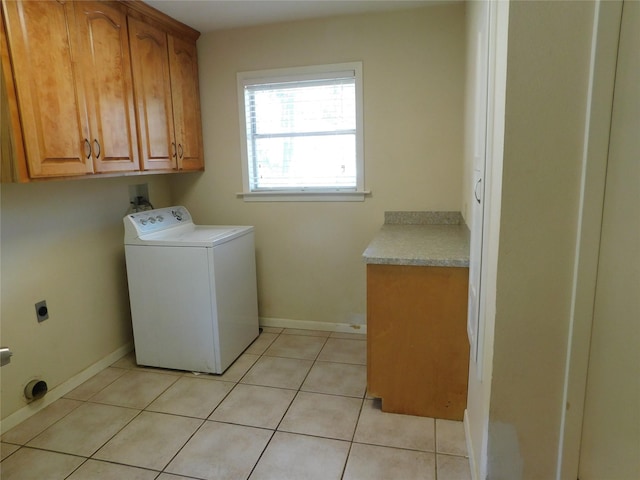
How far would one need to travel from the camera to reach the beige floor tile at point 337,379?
2.41 metres

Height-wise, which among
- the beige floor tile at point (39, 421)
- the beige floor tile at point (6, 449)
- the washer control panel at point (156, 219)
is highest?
the washer control panel at point (156, 219)

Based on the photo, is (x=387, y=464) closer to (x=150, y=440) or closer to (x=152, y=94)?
(x=150, y=440)

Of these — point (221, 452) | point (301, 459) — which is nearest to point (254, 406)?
point (221, 452)

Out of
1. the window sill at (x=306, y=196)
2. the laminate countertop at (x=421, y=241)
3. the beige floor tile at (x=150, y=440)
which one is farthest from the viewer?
the window sill at (x=306, y=196)

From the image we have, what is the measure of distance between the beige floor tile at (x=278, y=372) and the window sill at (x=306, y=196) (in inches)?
46.0

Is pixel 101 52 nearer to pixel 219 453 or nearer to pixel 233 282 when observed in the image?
pixel 233 282

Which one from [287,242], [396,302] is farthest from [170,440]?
[287,242]

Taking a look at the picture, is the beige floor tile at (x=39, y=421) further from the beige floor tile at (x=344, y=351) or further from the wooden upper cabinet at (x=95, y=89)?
the beige floor tile at (x=344, y=351)

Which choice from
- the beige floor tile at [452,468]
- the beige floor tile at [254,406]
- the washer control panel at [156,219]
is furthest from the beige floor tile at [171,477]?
the washer control panel at [156,219]

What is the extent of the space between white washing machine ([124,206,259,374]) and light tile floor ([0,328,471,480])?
0.48 feet

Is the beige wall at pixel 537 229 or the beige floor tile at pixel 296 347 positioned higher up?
the beige wall at pixel 537 229

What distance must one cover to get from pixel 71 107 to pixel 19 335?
3.98 feet

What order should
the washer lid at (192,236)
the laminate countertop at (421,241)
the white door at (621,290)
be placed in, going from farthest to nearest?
the washer lid at (192,236), the laminate countertop at (421,241), the white door at (621,290)

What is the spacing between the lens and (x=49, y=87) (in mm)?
1921
